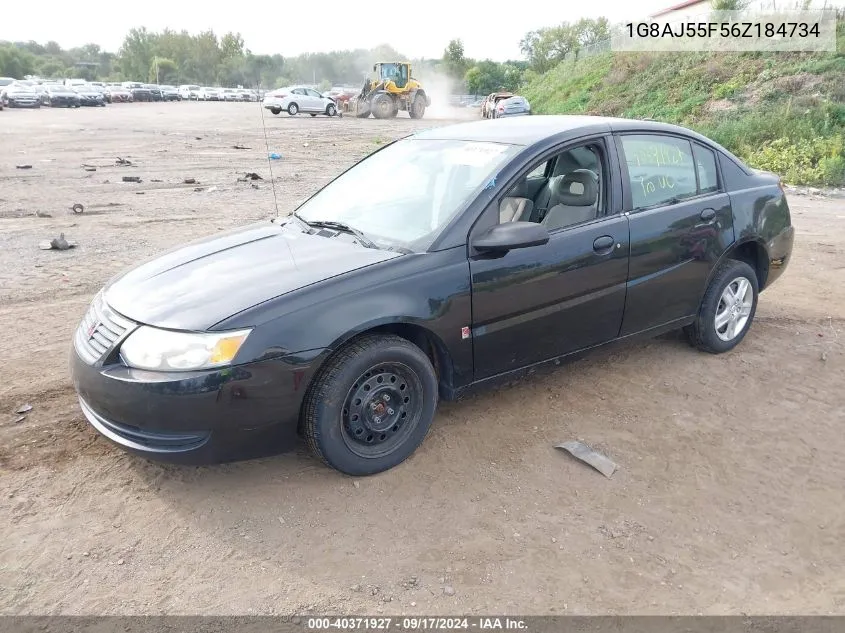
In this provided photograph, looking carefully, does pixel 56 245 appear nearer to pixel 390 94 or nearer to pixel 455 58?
pixel 390 94

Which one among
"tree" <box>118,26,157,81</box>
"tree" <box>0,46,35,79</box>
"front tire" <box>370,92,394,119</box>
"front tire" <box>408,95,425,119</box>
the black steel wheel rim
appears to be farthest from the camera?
"tree" <box>118,26,157,81</box>

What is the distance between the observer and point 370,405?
3.27m

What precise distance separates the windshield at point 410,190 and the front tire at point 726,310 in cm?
185

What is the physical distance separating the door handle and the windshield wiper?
1266 mm

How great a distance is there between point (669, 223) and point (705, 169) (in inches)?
27.1

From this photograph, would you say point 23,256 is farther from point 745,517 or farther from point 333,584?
point 745,517

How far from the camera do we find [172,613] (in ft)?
8.22

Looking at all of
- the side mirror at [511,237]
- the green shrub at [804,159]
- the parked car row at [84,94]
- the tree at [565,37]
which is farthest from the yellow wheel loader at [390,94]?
the tree at [565,37]

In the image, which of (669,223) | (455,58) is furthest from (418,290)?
(455,58)

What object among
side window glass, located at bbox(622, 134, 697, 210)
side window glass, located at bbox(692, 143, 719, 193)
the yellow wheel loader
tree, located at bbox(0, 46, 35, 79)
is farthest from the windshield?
tree, located at bbox(0, 46, 35, 79)

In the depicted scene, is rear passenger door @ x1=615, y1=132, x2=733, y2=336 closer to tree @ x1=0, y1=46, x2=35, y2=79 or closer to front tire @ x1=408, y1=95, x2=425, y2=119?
front tire @ x1=408, y1=95, x2=425, y2=119

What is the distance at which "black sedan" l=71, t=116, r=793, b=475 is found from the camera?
2975 mm

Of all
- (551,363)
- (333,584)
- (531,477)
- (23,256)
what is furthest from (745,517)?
(23,256)

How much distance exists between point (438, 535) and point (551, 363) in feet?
4.54
